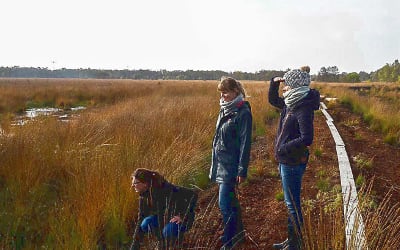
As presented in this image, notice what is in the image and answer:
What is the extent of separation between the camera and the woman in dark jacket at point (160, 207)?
3.26 metres

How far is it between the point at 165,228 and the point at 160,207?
220mm

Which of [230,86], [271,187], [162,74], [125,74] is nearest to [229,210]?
[230,86]

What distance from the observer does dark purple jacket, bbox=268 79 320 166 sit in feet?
10.6

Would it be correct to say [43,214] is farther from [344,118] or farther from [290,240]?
[344,118]

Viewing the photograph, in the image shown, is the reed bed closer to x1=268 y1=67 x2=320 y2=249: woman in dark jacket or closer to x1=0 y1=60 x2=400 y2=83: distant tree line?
x1=268 y1=67 x2=320 y2=249: woman in dark jacket

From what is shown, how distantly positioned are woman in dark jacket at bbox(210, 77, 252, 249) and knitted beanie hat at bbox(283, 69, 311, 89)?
0.45m

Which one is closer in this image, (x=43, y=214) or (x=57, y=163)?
(x=43, y=214)

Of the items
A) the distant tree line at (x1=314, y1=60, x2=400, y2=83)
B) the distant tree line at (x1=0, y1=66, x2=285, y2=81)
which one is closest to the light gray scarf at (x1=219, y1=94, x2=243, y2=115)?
the distant tree line at (x1=314, y1=60, x2=400, y2=83)

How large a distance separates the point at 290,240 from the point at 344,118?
1345 cm

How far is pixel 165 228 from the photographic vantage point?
324 centimetres

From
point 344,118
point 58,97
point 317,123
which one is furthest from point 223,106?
point 58,97

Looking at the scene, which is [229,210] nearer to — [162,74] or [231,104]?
[231,104]

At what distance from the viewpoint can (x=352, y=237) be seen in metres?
2.65

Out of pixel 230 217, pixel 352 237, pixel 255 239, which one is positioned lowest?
pixel 255 239
